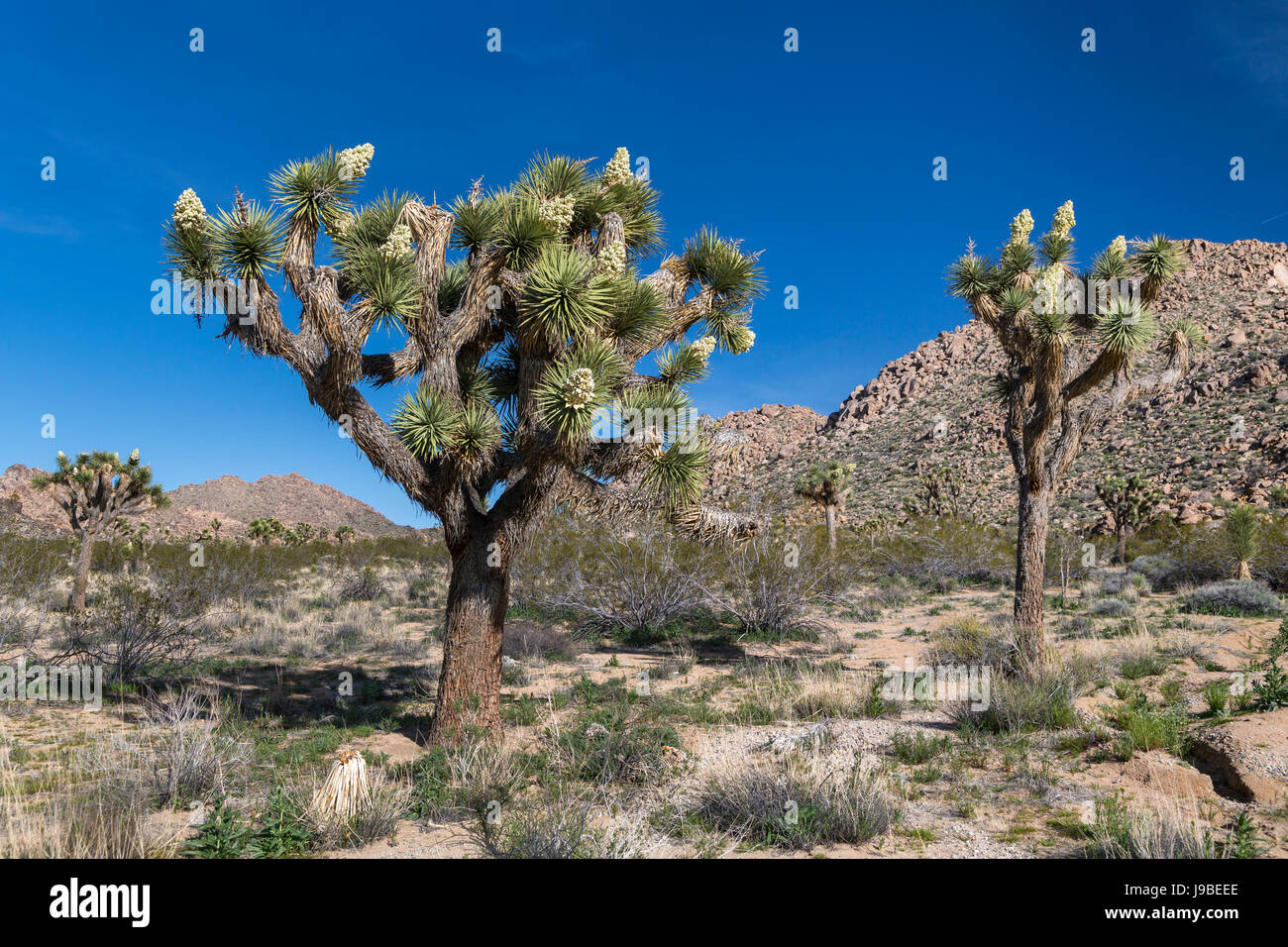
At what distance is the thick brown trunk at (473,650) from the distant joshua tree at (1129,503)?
28.3 metres

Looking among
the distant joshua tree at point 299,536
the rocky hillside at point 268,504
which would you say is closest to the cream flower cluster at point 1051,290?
the distant joshua tree at point 299,536

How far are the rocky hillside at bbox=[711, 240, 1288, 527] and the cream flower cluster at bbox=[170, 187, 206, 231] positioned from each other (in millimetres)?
5656

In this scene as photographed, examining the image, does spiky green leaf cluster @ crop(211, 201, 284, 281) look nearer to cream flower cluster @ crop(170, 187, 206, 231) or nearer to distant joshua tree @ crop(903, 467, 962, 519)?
cream flower cluster @ crop(170, 187, 206, 231)

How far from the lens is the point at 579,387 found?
6.16 metres

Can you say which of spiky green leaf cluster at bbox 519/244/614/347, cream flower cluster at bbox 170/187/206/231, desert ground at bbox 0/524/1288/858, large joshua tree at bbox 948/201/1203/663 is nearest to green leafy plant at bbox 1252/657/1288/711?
desert ground at bbox 0/524/1288/858

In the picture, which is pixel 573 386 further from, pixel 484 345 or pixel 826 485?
pixel 826 485

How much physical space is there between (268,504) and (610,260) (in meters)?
90.7

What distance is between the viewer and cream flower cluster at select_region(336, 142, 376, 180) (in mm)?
7109

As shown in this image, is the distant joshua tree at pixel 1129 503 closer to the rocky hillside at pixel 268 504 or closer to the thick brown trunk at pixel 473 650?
the thick brown trunk at pixel 473 650

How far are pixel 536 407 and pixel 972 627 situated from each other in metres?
7.88

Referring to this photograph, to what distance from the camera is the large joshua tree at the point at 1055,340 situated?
959 centimetres

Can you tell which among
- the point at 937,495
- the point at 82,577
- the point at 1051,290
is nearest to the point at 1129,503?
the point at 937,495

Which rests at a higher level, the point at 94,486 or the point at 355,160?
the point at 355,160
